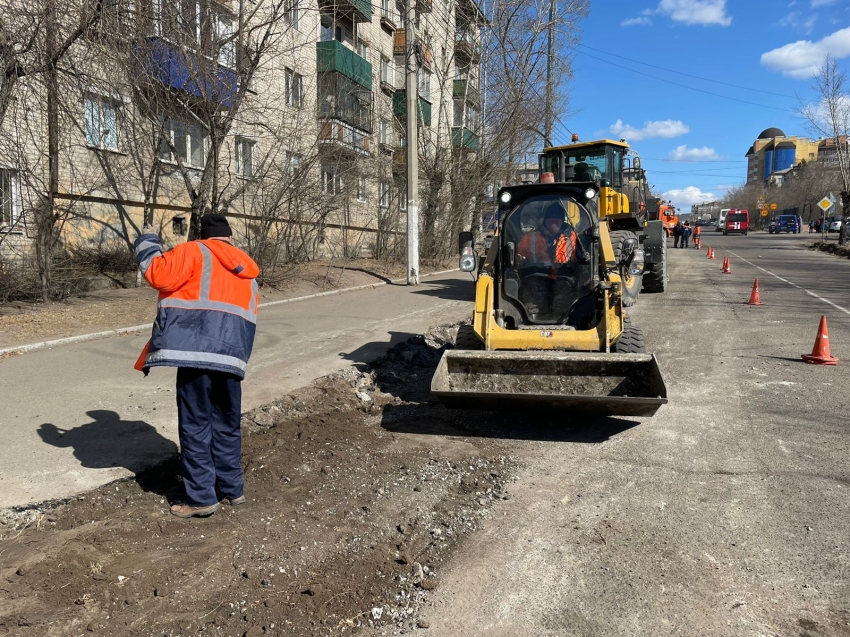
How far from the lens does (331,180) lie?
1605cm

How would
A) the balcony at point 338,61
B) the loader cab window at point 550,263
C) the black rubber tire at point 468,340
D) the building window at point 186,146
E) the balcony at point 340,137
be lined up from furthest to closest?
the balcony at point 338,61 → the balcony at point 340,137 → the building window at point 186,146 → the loader cab window at point 550,263 → the black rubber tire at point 468,340

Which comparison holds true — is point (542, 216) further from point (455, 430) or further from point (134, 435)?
point (134, 435)

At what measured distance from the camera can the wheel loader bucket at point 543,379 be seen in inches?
204

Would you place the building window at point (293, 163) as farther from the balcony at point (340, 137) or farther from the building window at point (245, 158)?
the building window at point (245, 158)

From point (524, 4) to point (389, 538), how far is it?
81.9ft

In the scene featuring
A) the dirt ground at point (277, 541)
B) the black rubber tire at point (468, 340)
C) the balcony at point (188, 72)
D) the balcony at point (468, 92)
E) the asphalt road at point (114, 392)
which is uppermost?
the balcony at point (468, 92)

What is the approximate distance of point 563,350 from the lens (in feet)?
19.8

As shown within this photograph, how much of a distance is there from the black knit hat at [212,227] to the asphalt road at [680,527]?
8.00 ft

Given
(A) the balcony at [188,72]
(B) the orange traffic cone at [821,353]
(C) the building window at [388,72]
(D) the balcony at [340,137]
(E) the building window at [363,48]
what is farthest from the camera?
(C) the building window at [388,72]

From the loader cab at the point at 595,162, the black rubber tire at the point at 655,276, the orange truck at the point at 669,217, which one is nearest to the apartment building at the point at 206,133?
the loader cab at the point at 595,162

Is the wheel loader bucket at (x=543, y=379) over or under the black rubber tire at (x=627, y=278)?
under

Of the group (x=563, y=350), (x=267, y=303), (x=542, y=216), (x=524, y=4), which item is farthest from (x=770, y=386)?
(x=524, y=4)

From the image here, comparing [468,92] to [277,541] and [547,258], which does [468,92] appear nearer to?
[547,258]

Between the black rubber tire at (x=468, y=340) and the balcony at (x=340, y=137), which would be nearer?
the black rubber tire at (x=468, y=340)
